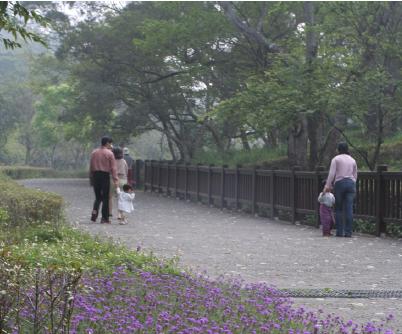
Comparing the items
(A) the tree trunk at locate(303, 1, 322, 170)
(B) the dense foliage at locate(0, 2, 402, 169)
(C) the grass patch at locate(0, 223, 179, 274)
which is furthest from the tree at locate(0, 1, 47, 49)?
(A) the tree trunk at locate(303, 1, 322, 170)

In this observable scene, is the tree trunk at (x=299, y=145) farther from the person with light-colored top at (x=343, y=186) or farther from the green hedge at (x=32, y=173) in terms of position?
the green hedge at (x=32, y=173)

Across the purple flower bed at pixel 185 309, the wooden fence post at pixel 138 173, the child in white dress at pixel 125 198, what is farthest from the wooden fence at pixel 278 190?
the wooden fence post at pixel 138 173

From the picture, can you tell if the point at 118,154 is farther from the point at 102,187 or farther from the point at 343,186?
the point at 343,186

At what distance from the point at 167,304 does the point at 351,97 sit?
14947 millimetres

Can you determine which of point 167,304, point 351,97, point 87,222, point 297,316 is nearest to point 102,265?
point 167,304

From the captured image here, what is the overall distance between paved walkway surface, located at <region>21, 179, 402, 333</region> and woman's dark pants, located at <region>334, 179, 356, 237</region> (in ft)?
0.95

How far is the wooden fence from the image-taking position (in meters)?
16.2

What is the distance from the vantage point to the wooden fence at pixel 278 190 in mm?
16234

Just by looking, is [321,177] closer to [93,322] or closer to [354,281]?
[354,281]

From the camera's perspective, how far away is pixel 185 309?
6703 millimetres

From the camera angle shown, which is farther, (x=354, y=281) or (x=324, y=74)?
(x=324, y=74)

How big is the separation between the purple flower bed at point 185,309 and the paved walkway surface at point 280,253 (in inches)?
27.7

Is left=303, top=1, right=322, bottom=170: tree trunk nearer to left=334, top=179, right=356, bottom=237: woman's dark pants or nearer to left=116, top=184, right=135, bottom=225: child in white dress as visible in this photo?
left=116, top=184, right=135, bottom=225: child in white dress

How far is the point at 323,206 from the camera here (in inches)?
639
